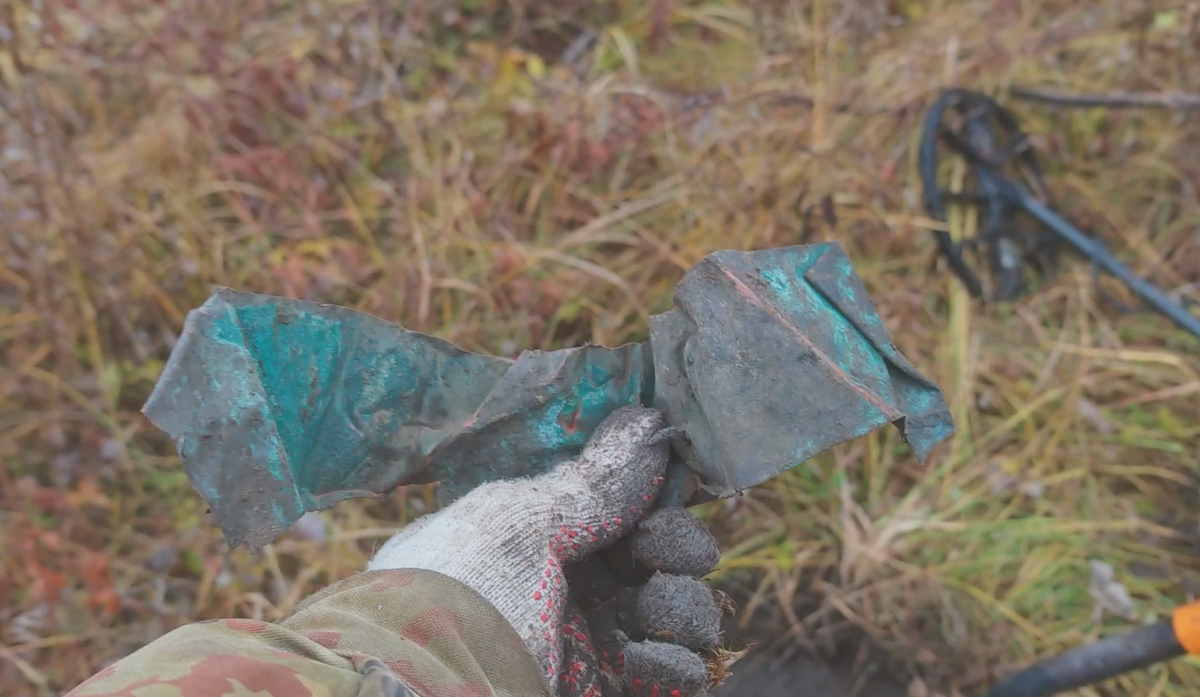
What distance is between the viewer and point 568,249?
209 centimetres

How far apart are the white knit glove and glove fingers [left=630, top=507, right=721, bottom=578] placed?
0.16 feet

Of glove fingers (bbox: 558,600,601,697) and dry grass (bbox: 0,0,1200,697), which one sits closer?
glove fingers (bbox: 558,600,601,697)

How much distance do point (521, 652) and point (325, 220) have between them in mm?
1440

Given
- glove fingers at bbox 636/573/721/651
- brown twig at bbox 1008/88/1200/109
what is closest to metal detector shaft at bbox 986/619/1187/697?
glove fingers at bbox 636/573/721/651

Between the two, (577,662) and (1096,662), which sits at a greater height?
(577,662)

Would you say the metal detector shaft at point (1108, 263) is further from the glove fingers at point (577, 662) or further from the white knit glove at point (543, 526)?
the glove fingers at point (577, 662)

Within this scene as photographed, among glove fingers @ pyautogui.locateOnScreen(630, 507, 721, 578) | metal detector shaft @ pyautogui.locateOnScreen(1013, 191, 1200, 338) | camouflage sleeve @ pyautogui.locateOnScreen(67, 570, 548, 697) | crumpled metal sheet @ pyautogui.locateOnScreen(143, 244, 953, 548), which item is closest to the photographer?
camouflage sleeve @ pyautogui.locateOnScreen(67, 570, 548, 697)

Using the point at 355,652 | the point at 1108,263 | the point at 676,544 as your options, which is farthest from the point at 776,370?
the point at 1108,263

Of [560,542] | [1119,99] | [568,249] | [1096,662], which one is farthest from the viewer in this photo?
[1119,99]

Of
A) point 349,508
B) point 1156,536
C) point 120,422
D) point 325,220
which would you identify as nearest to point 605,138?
point 325,220

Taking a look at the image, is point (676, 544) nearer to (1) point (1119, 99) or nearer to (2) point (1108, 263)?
(2) point (1108, 263)

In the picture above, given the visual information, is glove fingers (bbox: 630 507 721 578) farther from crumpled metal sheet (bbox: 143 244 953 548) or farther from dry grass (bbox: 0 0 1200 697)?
dry grass (bbox: 0 0 1200 697)

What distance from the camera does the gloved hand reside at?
3.53 ft

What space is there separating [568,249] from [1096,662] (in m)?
1.41
